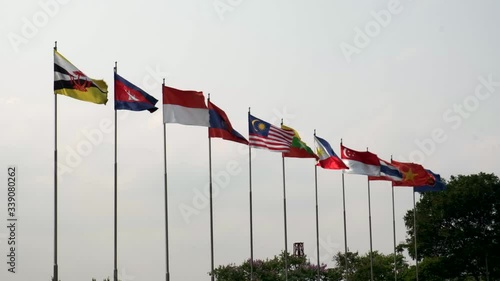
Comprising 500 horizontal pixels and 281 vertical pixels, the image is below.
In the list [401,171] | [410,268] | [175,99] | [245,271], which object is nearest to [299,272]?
[245,271]

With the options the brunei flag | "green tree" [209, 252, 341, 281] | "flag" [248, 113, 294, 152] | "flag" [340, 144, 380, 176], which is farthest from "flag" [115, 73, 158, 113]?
"green tree" [209, 252, 341, 281]

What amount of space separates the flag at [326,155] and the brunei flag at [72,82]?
21307mm

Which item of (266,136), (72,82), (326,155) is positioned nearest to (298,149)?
(326,155)

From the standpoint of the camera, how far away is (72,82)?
34750 millimetres

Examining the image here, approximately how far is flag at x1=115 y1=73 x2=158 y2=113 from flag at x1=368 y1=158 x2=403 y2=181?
28.3 metres

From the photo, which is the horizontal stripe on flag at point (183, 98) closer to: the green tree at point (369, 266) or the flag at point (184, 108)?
the flag at point (184, 108)

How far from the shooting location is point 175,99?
39.9 m

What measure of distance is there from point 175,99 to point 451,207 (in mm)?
56115

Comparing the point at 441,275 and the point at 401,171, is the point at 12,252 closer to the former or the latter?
the point at 401,171

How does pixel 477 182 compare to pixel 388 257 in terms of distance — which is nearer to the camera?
pixel 477 182

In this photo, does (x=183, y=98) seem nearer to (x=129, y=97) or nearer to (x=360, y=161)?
(x=129, y=97)

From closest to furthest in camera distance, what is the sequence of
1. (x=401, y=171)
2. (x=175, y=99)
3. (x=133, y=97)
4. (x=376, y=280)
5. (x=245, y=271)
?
1. (x=133, y=97)
2. (x=175, y=99)
3. (x=401, y=171)
4. (x=245, y=271)
5. (x=376, y=280)

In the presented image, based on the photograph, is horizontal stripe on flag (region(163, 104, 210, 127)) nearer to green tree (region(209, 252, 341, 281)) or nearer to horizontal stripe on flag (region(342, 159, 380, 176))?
horizontal stripe on flag (region(342, 159, 380, 176))

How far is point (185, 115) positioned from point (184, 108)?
0.34 metres
